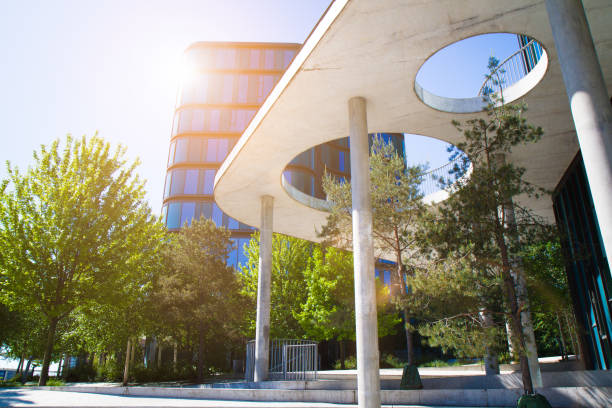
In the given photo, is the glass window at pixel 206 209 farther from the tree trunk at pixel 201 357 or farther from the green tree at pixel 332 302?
the tree trunk at pixel 201 357

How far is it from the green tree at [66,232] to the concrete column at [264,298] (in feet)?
18.2

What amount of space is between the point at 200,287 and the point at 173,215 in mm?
20424

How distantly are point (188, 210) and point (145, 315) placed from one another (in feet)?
68.3

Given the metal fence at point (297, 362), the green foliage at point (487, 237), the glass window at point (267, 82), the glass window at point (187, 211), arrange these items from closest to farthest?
the green foliage at point (487, 237) < the metal fence at point (297, 362) < the glass window at point (187, 211) < the glass window at point (267, 82)

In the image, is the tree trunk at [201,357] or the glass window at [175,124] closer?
the tree trunk at [201,357]

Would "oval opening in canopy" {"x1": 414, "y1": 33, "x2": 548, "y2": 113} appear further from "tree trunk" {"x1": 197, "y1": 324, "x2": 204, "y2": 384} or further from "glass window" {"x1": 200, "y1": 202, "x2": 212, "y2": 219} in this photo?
"glass window" {"x1": 200, "y1": 202, "x2": 212, "y2": 219}

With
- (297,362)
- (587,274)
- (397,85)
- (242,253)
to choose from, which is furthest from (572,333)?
(242,253)

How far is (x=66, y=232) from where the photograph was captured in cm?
1516

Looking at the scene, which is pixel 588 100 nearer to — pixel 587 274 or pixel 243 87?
pixel 587 274

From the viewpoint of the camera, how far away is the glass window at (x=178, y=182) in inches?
1605

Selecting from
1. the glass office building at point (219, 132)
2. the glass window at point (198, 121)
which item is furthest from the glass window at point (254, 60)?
the glass window at point (198, 121)

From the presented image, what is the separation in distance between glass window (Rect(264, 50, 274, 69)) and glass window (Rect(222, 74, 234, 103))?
4.22 m

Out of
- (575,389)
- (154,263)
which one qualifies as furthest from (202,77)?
(575,389)

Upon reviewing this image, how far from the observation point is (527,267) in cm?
858
